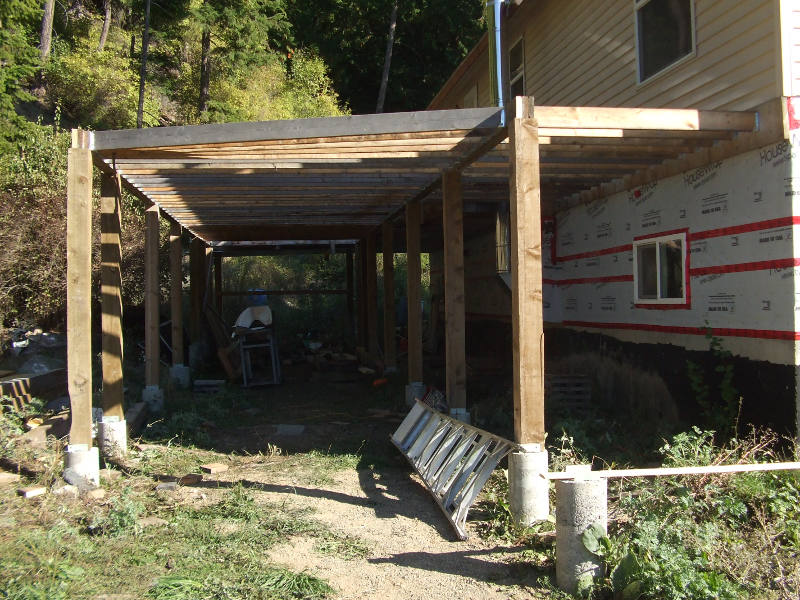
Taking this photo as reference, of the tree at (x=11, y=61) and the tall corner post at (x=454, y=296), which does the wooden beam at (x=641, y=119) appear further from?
the tree at (x=11, y=61)

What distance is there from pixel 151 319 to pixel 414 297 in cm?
377

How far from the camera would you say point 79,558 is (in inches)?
167

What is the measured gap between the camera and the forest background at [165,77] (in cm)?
1288

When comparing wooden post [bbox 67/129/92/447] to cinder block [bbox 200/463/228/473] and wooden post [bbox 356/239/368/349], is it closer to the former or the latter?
cinder block [bbox 200/463/228/473]

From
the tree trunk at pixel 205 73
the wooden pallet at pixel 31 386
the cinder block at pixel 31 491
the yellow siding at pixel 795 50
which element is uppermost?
the tree trunk at pixel 205 73

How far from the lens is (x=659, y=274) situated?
25.5ft

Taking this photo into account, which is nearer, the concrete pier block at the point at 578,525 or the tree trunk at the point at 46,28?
the concrete pier block at the point at 578,525

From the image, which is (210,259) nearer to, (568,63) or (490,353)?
(490,353)

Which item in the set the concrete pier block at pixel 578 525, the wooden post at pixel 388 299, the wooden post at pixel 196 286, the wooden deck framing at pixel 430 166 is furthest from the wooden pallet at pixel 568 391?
the wooden post at pixel 196 286

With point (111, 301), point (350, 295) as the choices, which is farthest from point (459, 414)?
point (350, 295)

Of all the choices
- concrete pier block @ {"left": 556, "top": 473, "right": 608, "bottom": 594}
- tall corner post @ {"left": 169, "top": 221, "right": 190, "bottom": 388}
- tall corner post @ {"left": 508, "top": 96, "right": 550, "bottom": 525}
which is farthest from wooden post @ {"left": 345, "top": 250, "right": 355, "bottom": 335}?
concrete pier block @ {"left": 556, "top": 473, "right": 608, "bottom": 594}

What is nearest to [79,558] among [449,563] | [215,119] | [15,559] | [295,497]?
[15,559]

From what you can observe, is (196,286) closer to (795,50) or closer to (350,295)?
(350,295)

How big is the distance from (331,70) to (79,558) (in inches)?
1114
